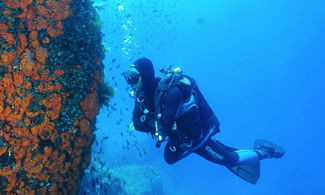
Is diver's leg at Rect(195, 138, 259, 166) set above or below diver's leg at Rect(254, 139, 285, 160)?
above

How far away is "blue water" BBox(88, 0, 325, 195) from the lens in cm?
3462

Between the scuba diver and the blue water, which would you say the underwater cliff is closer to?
the scuba diver

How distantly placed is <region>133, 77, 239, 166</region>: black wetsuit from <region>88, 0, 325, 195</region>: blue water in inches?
738

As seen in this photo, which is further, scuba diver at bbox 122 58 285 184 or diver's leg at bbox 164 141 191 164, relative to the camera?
diver's leg at bbox 164 141 191 164

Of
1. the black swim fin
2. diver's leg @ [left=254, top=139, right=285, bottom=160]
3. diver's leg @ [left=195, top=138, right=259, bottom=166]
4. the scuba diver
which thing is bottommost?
the black swim fin

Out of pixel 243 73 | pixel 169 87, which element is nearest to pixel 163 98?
pixel 169 87

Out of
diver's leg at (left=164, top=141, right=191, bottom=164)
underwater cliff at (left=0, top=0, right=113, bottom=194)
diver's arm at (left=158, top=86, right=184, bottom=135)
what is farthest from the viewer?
diver's leg at (left=164, top=141, right=191, bottom=164)

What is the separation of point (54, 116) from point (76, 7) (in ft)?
6.07

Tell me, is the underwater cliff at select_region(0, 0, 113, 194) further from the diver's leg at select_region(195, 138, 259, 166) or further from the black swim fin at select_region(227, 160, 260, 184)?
the black swim fin at select_region(227, 160, 260, 184)

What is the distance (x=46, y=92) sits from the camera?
349 centimetres

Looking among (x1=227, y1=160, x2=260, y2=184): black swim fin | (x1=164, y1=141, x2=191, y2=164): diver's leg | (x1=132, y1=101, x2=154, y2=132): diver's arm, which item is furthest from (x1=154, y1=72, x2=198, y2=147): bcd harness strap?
(x1=227, y1=160, x2=260, y2=184): black swim fin

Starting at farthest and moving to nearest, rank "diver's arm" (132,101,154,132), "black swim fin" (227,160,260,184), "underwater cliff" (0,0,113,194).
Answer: "black swim fin" (227,160,260,184) → "diver's arm" (132,101,154,132) → "underwater cliff" (0,0,113,194)

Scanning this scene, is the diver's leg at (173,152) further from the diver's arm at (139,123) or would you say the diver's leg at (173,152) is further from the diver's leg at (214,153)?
the diver's leg at (214,153)

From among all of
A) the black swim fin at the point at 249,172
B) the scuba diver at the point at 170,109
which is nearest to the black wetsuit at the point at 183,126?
the scuba diver at the point at 170,109
